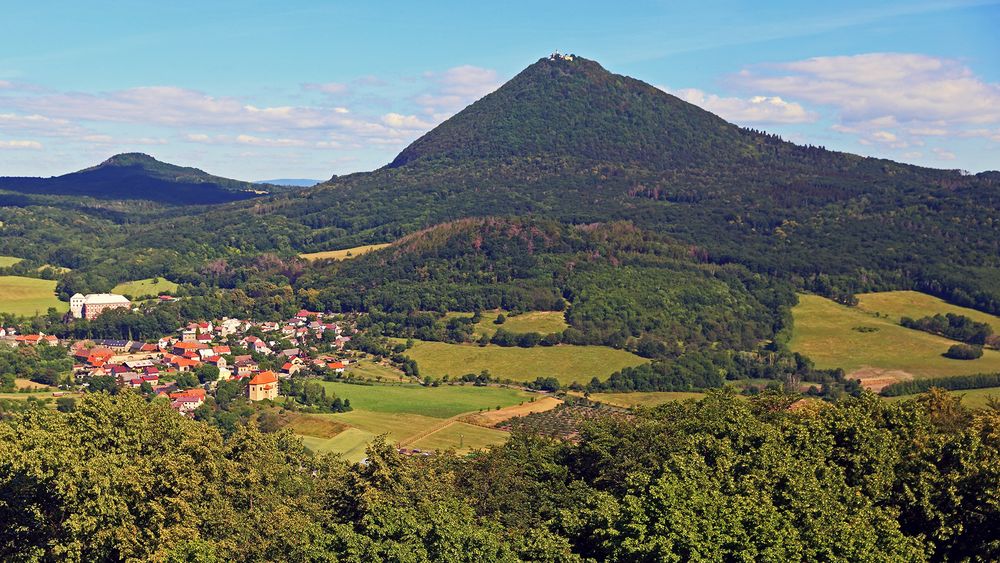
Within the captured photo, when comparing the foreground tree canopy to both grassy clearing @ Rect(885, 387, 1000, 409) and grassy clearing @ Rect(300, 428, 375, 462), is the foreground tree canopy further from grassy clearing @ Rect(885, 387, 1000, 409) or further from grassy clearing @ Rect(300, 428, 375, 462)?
grassy clearing @ Rect(885, 387, 1000, 409)

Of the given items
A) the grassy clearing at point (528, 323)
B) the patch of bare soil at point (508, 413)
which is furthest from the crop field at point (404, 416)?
the grassy clearing at point (528, 323)

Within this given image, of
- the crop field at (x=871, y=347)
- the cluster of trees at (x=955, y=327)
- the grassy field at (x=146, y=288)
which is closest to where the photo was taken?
the crop field at (x=871, y=347)

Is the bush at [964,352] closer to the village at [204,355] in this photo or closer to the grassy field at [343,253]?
the village at [204,355]

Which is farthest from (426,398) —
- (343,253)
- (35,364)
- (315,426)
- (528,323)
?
(343,253)

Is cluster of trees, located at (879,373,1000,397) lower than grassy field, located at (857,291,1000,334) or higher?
lower

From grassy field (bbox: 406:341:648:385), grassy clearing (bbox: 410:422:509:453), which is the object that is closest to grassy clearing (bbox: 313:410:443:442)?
grassy clearing (bbox: 410:422:509:453)

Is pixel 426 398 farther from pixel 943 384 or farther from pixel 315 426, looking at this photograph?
pixel 943 384
